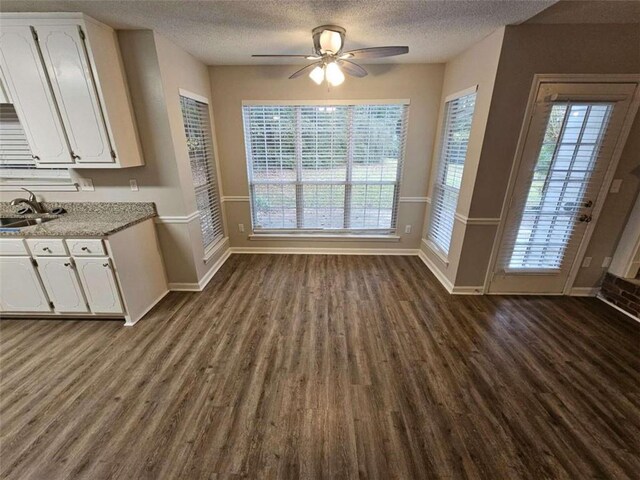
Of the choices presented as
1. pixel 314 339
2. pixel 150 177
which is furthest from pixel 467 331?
pixel 150 177

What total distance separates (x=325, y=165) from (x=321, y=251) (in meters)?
1.31

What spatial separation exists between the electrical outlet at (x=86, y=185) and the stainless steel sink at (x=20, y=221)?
0.40 metres

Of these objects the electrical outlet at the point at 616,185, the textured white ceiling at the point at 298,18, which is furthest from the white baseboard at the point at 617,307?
the textured white ceiling at the point at 298,18

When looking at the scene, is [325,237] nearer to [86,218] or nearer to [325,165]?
[325,165]

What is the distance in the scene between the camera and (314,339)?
2.31 m

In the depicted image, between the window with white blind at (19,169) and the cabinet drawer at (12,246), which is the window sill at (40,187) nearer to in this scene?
the window with white blind at (19,169)

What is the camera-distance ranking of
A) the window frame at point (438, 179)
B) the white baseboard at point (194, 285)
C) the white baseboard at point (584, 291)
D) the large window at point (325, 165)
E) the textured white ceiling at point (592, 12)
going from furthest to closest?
the large window at point (325, 165) → the white baseboard at point (194, 285) → the white baseboard at point (584, 291) → the window frame at point (438, 179) → the textured white ceiling at point (592, 12)

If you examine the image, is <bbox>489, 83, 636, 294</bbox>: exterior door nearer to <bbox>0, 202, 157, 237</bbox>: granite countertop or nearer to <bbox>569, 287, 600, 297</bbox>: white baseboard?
<bbox>569, 287, 600, 297</bbox>: white baseboard

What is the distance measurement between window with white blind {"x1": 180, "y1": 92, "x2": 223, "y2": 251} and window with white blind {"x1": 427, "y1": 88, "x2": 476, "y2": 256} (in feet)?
9.86

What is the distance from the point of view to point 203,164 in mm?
3299

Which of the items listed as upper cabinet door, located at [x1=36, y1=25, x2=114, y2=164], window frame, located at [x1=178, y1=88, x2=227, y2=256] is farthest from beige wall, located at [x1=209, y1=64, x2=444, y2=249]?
upper cabinet door, located at [x1=36, y1=25, x2=114, y2=164]

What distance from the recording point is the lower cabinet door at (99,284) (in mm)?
2266

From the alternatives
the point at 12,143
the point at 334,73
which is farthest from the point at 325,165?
the point at 12,143

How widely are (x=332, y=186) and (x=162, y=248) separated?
2320 millimetres
